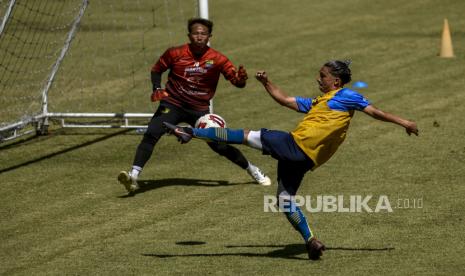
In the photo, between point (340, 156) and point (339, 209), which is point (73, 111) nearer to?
point (340, 156)

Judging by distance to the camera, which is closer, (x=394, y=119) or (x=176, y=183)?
(x=394, y=119)

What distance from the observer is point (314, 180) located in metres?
14.2

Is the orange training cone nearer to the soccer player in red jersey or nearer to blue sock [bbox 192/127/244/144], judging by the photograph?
the soccer player in red jersey

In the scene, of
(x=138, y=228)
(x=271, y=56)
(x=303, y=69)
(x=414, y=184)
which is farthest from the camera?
(x=271, y=56)

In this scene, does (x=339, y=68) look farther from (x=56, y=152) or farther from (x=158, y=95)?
(x=56, y=152)

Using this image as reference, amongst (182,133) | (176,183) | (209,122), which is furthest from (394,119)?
(176,183)

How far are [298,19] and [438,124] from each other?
11.2 m

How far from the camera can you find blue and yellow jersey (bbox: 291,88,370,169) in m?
10.4

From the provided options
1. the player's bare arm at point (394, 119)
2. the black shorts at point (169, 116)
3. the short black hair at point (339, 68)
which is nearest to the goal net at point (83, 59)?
the black shorts at point (169, 116)

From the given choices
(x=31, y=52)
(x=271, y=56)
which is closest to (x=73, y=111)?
(x=31, y=52)

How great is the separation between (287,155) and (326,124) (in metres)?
0.51

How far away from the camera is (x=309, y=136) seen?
33.9 ft

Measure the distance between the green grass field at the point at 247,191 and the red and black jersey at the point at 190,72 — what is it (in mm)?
1200

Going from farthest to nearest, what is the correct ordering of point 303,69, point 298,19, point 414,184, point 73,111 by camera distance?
point 298,19, point 303,69, point 73,111, point 414,184
